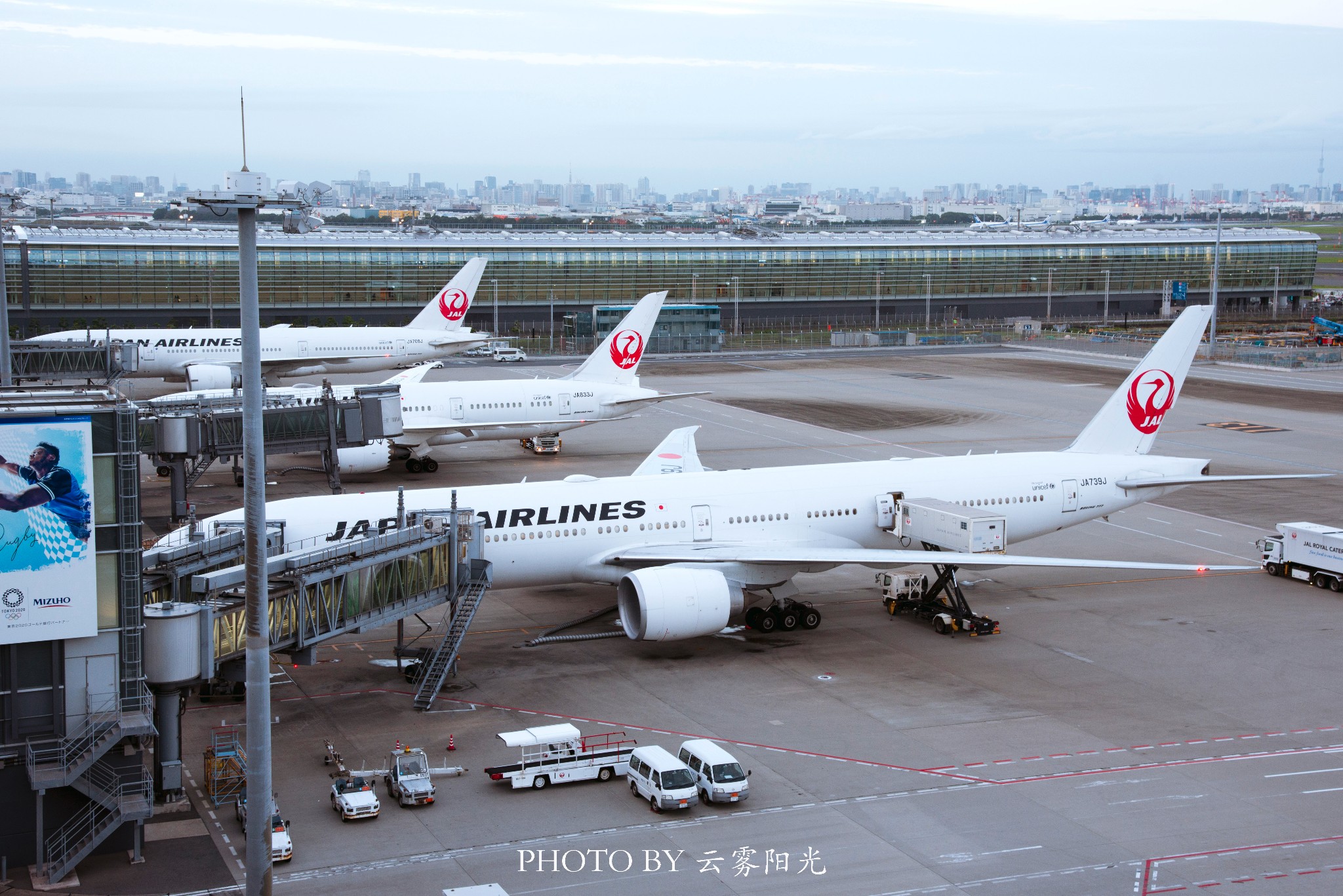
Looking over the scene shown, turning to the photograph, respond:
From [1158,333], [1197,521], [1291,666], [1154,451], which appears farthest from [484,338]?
[1158,333]

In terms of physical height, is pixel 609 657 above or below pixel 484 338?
below

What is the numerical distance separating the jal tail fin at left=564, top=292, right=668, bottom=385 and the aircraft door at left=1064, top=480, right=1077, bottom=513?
2966 centimetres

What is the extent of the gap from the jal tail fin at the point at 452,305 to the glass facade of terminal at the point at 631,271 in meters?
46.8

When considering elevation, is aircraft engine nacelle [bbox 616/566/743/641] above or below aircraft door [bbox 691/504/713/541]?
below

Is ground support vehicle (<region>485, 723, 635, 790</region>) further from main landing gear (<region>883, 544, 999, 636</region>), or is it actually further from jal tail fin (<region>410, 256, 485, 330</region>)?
jal tail fin (<region>410, 256, 485, 330</region>)

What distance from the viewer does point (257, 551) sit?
17234 mm

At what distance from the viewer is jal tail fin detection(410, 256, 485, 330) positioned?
→ 9250 centimetres

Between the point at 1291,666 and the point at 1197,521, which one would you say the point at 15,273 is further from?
the point at 1291,666

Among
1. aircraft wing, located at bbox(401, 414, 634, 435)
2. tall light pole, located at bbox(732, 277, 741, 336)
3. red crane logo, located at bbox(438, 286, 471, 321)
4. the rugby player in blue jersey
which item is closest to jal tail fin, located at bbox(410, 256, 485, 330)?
red crane logo, located at bbox(438, 286, 471, 321)

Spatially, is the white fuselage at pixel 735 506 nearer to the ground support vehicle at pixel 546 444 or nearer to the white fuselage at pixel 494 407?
the white fuselage at pixel 494 407

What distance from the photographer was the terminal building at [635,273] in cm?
13225

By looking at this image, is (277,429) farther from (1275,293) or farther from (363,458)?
(1275,293)

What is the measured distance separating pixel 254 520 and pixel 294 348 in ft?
240

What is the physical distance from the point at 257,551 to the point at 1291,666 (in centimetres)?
2813
